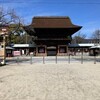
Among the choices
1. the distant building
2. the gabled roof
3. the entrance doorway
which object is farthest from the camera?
the gabled roof

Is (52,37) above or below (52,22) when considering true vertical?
below

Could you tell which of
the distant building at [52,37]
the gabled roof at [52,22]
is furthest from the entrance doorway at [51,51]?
the gabled roof at [52,22]

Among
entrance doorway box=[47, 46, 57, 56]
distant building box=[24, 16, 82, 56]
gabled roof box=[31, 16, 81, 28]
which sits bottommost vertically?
entrance doorway box=[47, 46, 57, 56]

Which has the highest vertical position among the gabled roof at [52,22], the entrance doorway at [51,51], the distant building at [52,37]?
the gabled roof at [52,22]

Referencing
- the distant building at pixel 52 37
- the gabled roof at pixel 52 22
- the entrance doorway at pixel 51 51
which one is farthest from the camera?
the gabled roof at pixel 52 22

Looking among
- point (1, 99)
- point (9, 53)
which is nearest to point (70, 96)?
point (1, 99)

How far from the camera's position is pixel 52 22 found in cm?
8512

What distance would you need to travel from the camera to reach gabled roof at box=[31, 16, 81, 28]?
82.1m

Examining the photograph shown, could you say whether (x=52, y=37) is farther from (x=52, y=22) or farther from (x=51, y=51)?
(x=52, y=22)

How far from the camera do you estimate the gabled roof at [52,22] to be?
269 ft

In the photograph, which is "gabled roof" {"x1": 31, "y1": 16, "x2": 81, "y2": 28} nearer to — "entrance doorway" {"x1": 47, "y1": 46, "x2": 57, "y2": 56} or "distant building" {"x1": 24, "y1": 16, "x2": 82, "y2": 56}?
"distant building" {"x1": 24, "y1": 16, "x2": 82, "y2": 56}

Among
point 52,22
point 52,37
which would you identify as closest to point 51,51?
point 52,37

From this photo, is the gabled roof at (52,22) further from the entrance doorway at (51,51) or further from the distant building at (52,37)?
the entrance doorway at (51,51)

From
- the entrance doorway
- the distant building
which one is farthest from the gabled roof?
the entrance doorway
